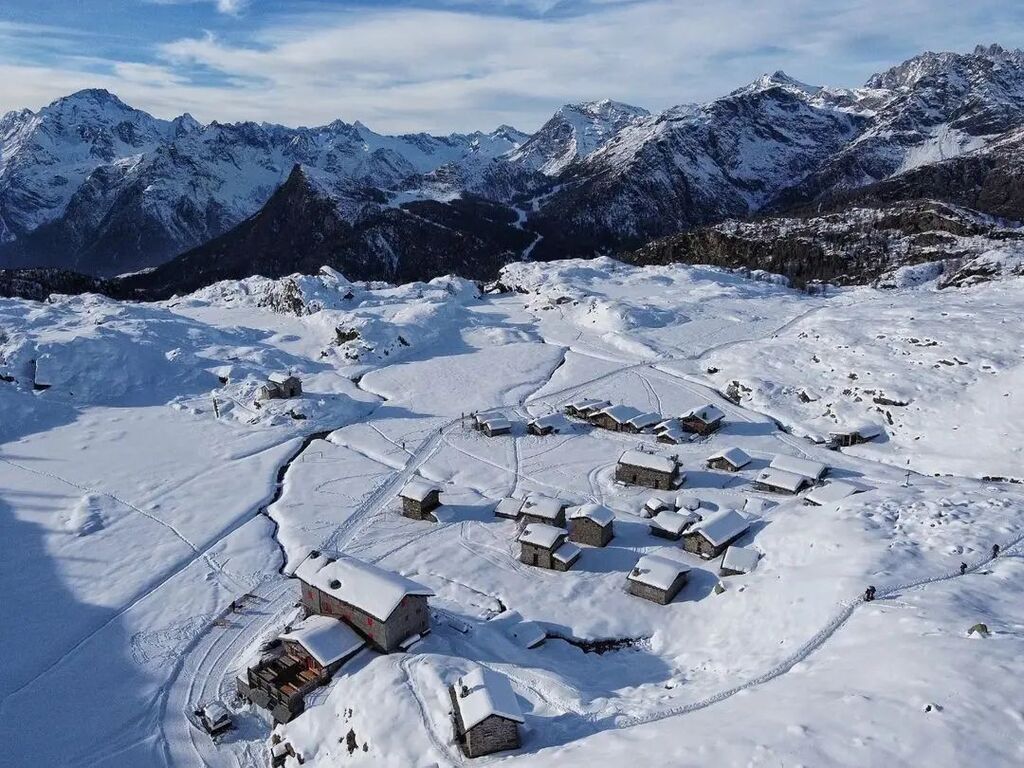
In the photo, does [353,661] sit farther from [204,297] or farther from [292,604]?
[204,297]

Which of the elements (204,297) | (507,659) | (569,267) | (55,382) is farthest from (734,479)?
(204,297)

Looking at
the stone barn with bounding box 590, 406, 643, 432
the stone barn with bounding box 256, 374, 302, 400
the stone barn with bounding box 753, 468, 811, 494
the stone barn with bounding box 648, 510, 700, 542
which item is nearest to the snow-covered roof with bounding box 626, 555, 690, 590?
the stone barn with bounding box 648, 510, 700, 542

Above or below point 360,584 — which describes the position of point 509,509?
below

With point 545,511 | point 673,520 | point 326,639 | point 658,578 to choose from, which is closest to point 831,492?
point 673,520

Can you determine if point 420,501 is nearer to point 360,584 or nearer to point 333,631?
point 360,584

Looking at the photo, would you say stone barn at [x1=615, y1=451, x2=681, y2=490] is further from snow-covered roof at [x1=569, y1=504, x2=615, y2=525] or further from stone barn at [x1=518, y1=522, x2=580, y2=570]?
stone barn at [x1=518, y1=522, x2=580, y2=570]

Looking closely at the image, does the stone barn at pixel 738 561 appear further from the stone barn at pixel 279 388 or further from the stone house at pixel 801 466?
the stone barn at pixel 279 388
